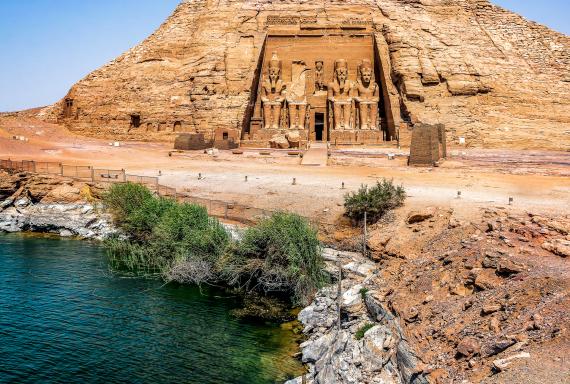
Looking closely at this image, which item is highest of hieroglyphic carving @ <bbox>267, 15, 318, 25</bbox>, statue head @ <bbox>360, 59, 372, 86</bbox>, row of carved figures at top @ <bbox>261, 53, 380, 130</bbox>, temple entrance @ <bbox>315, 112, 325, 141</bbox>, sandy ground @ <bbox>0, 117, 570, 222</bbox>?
hieroglyphic carving @ <bbox>267, 15, 318, 25</bbox>

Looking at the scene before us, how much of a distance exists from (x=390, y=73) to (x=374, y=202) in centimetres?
2041

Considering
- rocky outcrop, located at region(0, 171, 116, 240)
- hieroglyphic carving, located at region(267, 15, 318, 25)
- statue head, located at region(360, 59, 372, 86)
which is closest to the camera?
rocky outcrop, located at region(0, 171, 116, 240)

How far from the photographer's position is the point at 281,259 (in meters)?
14.5

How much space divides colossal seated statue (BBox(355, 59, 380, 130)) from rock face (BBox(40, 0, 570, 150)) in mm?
962

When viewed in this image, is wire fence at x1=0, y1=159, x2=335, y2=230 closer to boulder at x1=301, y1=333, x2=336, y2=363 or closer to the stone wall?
boulder at x1=301, y1=333, x2=336, y2=363

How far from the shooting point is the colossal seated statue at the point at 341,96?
111 feet

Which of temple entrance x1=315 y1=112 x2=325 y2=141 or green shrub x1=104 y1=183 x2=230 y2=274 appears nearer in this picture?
green shrub x1=104 y1=183 x2=230 y2=274

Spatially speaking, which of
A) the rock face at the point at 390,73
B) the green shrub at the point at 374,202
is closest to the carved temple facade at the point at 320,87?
the rock face at the point at 390,73

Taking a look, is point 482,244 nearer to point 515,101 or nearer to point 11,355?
point 11,355

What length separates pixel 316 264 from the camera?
1433 cm

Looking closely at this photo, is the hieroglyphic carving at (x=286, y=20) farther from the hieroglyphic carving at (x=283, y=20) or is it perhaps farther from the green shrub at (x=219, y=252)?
the green shrub at (x=219, y=252)

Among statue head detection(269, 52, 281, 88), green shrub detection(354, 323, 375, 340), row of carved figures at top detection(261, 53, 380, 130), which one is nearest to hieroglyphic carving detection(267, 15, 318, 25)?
row of carved figures at top detection(261, 53, 380, 130)

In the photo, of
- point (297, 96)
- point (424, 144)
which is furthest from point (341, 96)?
point (424, 144)

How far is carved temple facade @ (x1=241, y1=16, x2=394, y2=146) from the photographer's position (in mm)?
33531
